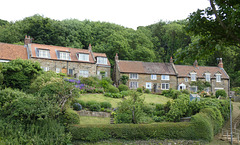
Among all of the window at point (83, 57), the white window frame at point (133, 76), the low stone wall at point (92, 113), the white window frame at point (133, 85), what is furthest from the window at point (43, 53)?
the low stone wall at point (92, 113)

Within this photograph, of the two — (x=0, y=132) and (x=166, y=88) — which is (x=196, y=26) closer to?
(x=0, y=132)

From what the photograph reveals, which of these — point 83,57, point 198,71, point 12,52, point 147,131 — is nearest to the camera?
point 147,131

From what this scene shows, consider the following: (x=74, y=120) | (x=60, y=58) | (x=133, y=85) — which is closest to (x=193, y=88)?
(x=133, y=85)

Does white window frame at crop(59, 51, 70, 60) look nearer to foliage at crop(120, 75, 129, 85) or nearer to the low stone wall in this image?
foliage at crop(120, 75, 129, 85)

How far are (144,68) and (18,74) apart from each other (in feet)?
81.6

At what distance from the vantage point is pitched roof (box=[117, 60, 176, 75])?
1633 inches

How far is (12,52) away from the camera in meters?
34.5

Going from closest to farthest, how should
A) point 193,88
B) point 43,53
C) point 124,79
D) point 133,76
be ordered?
point 43,53 < point 124,79 < point 133,76 < point 193,88

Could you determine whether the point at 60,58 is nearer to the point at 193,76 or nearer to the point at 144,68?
the point at 144,68

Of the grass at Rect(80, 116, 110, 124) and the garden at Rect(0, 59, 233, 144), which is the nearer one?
the garden at Rect(0, 59, 233, 144)

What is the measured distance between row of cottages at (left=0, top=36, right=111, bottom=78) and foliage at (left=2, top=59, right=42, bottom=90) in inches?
388

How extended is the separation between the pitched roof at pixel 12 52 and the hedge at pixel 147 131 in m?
22.3

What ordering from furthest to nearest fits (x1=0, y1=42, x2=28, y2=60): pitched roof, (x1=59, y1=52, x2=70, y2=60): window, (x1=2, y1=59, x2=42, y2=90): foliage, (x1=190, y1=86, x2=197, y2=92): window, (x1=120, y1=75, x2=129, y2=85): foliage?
(x1=190, y1=86, x2=197, y2=92): window → (x1=120, y1=75, x2=129, y2=85): foliage → (x1=59, y1=52, x2=70, y2=60): window → (x1=0, y1=42, x2=28, y2=60): pitched roof → (x1=2, y1=59, x2=42, y2=90): foliage

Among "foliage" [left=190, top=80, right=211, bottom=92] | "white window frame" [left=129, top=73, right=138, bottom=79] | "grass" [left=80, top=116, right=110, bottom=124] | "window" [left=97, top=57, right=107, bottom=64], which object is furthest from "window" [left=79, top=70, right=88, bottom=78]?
"foliage" [left=190, top=80, right=211, bottom=92]
